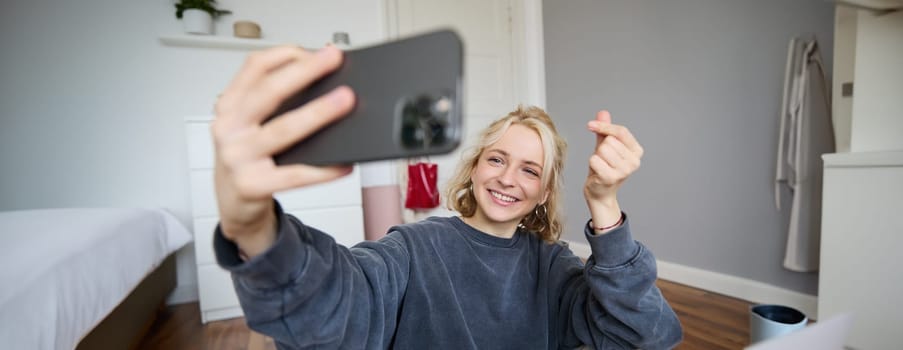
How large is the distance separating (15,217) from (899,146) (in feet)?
8.32

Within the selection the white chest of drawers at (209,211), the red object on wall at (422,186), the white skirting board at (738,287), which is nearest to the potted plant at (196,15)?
the white chest of drawers at (209,211)

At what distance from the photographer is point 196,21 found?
2191mm

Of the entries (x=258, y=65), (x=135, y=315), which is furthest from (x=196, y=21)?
(x=258, y=65)

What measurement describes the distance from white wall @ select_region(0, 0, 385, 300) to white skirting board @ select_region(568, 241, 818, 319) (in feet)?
8.46

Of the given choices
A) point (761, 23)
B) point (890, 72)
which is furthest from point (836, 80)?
point (761, 23)

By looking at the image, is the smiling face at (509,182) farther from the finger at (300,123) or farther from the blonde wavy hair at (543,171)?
the finger at (300,123)

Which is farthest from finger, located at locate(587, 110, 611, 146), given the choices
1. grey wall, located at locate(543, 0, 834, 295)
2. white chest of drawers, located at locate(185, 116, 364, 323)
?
grey wall, located at locate(543, 0, 834, 295)

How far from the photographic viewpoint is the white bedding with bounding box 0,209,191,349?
2.55ft

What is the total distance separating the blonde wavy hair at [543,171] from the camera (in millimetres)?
863

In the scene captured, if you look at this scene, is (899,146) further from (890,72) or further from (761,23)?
(761,23)

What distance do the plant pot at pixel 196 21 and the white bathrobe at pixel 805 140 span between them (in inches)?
103

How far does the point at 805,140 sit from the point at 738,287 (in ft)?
2.36

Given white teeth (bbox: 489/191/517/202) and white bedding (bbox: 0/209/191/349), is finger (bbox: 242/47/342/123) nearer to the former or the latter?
white teeth (bbox: 489/191/517/202)

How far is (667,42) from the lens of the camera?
88.0 inches
